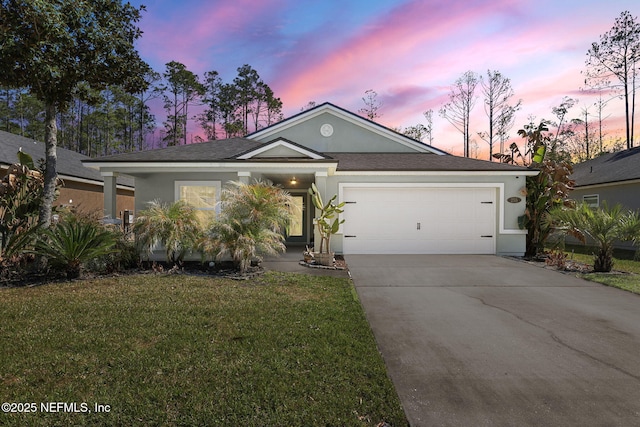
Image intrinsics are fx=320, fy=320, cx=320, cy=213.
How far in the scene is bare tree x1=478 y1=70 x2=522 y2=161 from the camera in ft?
87.9

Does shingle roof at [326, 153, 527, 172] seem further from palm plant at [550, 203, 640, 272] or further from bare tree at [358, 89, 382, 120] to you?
bare tree at [358, 89, 382, 120]

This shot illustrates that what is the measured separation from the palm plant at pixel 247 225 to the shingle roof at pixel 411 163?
3595 mm

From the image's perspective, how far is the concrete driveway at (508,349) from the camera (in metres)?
2.59

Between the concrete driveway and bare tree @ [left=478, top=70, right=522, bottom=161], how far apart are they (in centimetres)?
2472

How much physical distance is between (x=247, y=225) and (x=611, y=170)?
679 inches

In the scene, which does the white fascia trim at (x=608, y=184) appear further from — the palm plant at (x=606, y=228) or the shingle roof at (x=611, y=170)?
the palm plant at (x=606, y=228)

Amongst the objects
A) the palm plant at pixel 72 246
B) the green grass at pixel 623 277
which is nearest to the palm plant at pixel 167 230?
the palm plant at pixel 72 246

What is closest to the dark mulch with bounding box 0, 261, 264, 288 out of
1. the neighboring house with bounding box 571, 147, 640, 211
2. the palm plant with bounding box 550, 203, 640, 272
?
the palm plant with bounding box 550, 203, 640, 272

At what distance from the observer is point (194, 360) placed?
3238mm

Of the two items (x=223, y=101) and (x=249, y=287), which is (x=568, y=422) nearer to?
(x=249, y=287)

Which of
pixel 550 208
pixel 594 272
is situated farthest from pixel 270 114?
pixel 594 272

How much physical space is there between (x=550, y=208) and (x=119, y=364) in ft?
39.8

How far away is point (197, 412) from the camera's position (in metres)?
2.45

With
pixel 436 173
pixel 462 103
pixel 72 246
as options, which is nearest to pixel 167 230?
pixel 72 246
